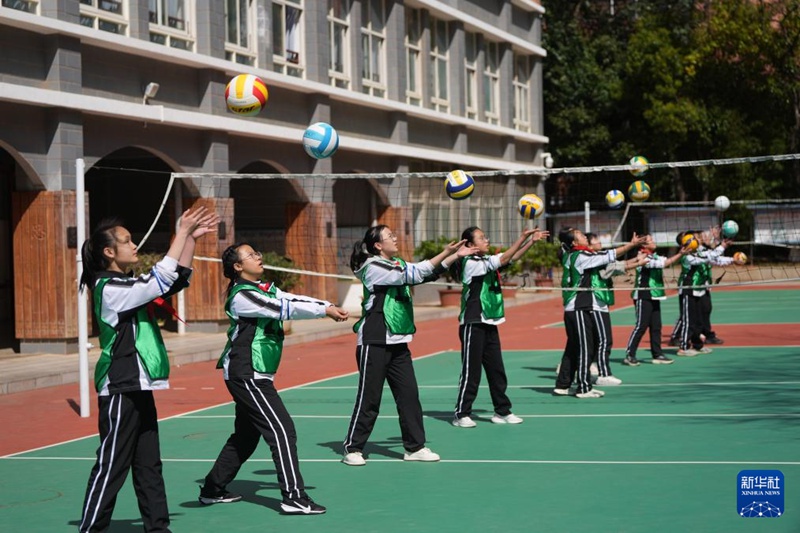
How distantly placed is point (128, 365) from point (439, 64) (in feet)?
93.3

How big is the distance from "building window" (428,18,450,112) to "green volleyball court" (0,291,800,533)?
20.6m

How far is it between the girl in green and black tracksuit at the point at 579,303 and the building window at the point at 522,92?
26.8 m

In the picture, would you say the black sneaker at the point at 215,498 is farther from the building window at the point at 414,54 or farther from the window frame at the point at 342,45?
the building window at the point at 414,54

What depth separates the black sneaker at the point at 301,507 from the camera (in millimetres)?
7660

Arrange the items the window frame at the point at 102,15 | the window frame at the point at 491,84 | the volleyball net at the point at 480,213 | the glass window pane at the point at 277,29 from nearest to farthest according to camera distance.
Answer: the window frame at the point at 102,15 → the glass window pane at the point at 277,29 → the volleyball net at the point at 480,213 → the window frame at the point at 491,84

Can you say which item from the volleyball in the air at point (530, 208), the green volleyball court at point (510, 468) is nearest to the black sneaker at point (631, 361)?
the green volleyball court at point (510, 468)

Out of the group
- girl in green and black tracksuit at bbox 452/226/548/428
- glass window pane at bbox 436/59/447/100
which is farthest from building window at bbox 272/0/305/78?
girl in green and black tracksuit at bbox 452/226/548/428

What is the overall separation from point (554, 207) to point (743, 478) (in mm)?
37392

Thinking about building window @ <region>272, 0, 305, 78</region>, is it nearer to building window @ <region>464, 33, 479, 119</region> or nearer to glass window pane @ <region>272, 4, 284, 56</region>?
glass window pane @ <region>272, 4, 284, 56</region>

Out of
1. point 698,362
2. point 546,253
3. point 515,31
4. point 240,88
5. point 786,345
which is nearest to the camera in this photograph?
Result: point 240,88

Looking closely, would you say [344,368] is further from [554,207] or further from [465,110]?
[554,207]

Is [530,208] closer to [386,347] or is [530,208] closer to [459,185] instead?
[459,185]

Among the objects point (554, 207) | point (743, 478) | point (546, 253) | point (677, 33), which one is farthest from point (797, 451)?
point (677, 33)

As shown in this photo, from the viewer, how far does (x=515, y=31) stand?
3984 centimetres
